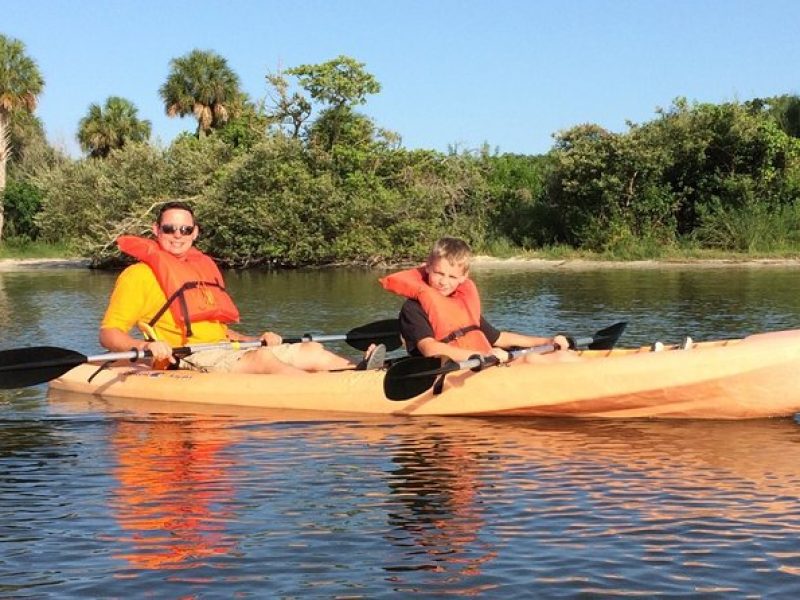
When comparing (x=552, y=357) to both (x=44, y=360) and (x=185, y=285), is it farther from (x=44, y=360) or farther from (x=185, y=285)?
(x=44, y=360)

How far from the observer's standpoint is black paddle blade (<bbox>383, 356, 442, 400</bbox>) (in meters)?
6.74

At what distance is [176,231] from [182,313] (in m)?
0.56

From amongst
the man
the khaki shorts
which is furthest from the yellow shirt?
the khaki shorts

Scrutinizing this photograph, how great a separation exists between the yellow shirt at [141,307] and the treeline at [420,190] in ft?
66.9

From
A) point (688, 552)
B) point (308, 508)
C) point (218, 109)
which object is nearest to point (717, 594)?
point (688, 552)

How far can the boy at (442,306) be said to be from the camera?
687 centimetres

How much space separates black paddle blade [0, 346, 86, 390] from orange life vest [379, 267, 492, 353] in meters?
2.22

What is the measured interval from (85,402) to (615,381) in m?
3.76

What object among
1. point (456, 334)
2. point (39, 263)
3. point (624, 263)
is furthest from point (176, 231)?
point (39, 263)

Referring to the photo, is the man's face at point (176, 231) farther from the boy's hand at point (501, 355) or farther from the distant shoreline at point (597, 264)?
the distant shoreline at point (597, 264)

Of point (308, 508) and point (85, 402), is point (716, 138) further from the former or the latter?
point (308, 508)

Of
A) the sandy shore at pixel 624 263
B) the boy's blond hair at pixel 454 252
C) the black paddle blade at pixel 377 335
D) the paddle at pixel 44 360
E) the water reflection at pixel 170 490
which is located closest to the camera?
the water reflection at pixel 170 490

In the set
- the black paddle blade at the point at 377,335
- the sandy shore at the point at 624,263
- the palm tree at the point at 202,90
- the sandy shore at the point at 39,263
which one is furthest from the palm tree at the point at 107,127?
the black paddle blade at the point at 377,335

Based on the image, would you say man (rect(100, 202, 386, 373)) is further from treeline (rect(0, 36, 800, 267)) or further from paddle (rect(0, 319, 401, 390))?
treeline (rect(0, 36, 800, 267))
